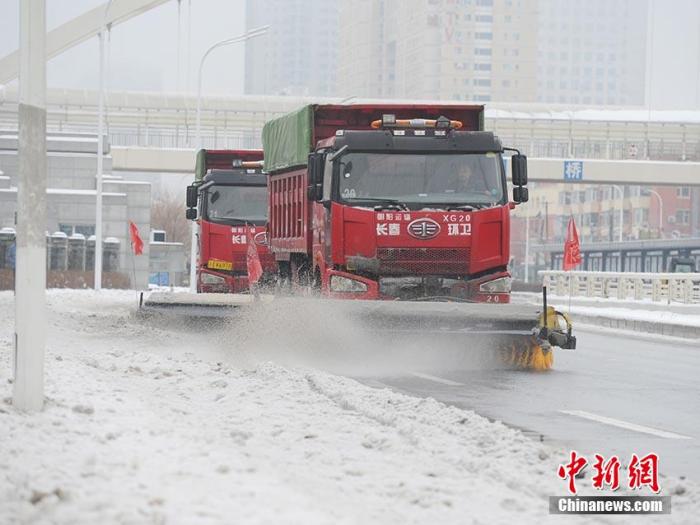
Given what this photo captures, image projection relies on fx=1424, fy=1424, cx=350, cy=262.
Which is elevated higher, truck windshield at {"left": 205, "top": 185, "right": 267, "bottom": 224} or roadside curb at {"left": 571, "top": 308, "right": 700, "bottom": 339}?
truck windshield at {"left": 205, "top": 185, "right": 267, "bottom": 224}

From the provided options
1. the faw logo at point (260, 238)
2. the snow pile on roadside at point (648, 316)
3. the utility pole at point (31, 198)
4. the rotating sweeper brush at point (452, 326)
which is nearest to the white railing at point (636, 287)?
the snow pile on roadside at point (648, 316)

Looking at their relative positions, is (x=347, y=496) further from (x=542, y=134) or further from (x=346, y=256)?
(x=542, y=134)

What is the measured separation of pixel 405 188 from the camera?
16.9 m

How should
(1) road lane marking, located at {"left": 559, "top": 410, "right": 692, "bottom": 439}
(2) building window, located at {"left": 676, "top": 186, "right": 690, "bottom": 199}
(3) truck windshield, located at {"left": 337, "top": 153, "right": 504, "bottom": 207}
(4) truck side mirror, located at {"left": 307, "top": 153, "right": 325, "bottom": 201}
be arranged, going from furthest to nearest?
1. (2) building window, located at {"left": 676, "top": 186, "right": 690, "bottom": 199}
2. (4) truck side mirror, located at {"left": 307, "top": 153, "right": 325, "bottom": 201}
3. (3) truck windshield, located at {"left": 337, "top": 153, "right": 504, "bottom": 207}
4. (1) road lane marking, located at {"left": 559, "top": 410, "right": 692, "bottom": 439}

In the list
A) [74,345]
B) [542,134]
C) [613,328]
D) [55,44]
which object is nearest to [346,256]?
[74,345]

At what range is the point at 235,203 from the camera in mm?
26578

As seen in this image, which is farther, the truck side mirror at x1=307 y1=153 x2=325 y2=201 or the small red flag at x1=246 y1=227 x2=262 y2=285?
the small red flag at x1=246 y1=227 x2=262 y2=285

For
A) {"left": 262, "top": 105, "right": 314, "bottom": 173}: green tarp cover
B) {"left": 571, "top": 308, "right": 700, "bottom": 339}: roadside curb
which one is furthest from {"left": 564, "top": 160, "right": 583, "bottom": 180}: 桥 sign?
{"left": 262, "top": 105, "right": 314, "bottom": 173}: green tarp cover

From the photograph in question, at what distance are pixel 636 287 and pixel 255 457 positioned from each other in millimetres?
35006

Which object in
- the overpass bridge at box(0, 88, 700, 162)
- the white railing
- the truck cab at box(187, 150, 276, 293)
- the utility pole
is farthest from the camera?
the overpass bridge at box(0, 88, 700, 162)

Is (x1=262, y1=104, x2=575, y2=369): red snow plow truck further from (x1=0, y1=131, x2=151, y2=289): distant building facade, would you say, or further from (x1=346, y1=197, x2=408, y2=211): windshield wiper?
(x1=0, y1=131, x2=151, y2=289): distant building facade

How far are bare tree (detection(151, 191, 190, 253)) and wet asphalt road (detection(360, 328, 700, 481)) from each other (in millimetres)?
99812

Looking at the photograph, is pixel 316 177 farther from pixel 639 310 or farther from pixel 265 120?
pixel 265 120

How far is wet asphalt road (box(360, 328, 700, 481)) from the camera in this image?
8.74m
